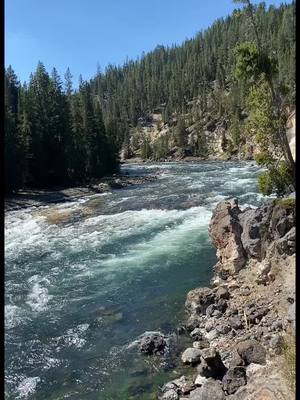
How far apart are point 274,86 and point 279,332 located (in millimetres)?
11654

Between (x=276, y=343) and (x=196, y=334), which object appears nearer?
(x=276, y=343)

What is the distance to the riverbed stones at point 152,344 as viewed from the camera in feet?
47.9

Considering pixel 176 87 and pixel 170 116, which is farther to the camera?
pixel 176 87

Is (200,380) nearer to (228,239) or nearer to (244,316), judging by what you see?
(244,316)

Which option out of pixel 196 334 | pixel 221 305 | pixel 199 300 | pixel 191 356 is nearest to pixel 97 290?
pixel 199 300

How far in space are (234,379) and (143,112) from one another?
551 feet

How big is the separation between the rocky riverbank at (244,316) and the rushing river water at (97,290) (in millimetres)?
970

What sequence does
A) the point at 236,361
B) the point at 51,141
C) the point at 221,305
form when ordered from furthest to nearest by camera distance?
the point at 51,141
the point at 221,305
the point at 236,361

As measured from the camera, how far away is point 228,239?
833 inches

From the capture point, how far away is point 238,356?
42.3ft

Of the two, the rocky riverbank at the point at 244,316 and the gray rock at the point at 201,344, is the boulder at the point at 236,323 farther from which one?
the gray rock at the point at 201,344

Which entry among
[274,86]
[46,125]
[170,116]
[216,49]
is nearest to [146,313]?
[274,86]

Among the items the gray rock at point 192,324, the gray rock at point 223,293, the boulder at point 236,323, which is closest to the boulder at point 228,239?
the gray rock at point 223,293

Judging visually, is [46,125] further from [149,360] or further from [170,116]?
[170,116]
